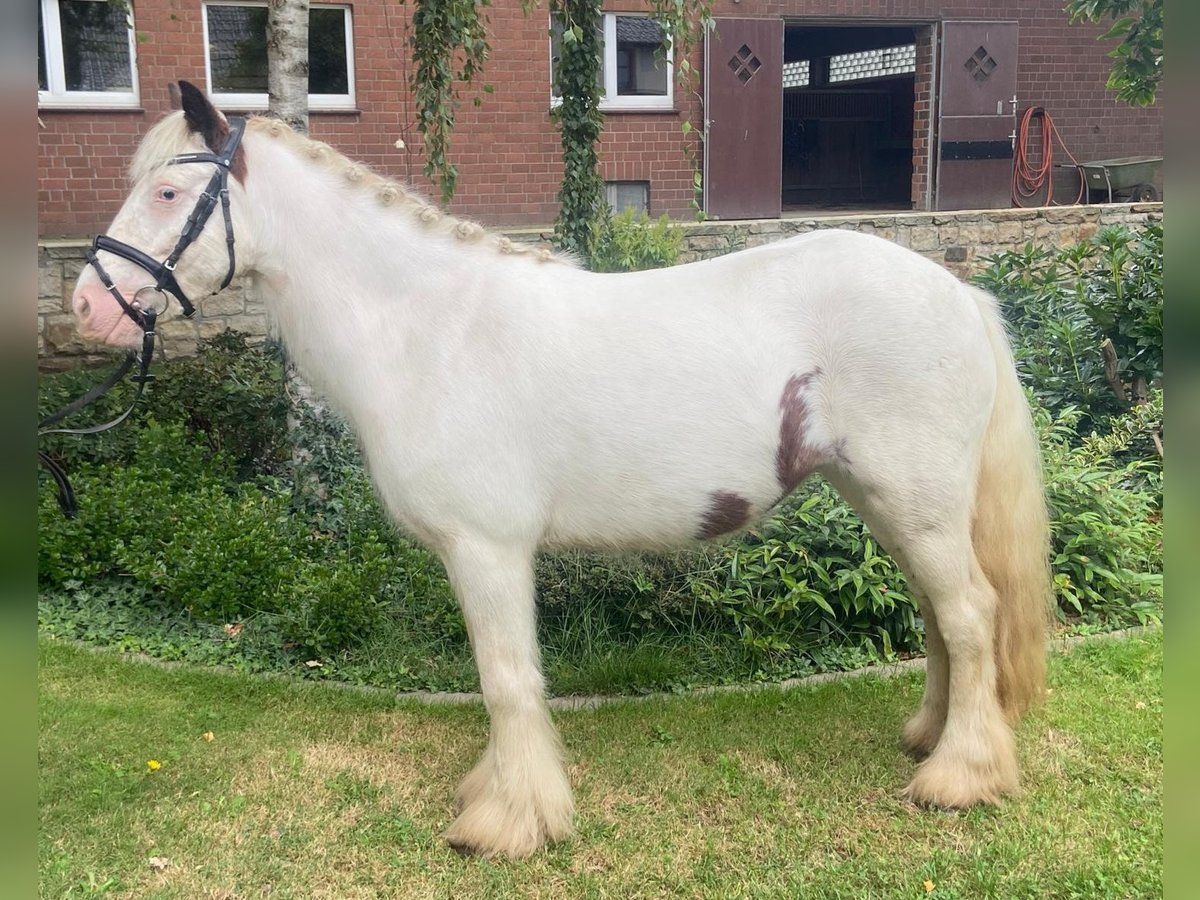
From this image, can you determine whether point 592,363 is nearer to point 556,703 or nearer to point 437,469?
point 437,469

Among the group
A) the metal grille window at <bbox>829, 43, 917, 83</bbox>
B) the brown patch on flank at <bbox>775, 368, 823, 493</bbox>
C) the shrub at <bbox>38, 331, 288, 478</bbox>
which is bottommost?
the shrub at <bbox>38, 331, 288, 478</bbox>

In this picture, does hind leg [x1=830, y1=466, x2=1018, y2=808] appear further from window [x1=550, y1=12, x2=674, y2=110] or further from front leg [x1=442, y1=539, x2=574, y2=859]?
window [x1=550, y1=12, x2=674, y2=110]

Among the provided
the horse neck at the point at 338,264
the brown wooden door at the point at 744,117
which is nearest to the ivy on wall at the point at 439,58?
the horse neck at the point at 338,264

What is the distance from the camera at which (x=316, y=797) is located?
327 centimetres

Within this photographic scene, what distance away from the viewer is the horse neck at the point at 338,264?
287 centimetres

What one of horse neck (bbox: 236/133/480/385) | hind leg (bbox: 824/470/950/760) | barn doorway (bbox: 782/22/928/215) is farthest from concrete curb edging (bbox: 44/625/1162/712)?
barn doorway (bbox: 782/22/928/215)

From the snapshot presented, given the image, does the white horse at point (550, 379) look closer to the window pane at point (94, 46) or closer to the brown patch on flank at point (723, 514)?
the brown patch on flank at point (723, 514)

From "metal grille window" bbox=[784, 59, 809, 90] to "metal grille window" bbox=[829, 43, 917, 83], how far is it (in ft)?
1.78

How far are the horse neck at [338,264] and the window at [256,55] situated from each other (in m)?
8.60

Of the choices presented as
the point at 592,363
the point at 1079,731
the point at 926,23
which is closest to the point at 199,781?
the point at 592,363

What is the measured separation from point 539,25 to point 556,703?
32.7 ft

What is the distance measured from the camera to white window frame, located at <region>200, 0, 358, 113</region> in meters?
10.7

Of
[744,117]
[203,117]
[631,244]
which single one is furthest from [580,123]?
[744,117]

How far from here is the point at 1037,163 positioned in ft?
48.7
